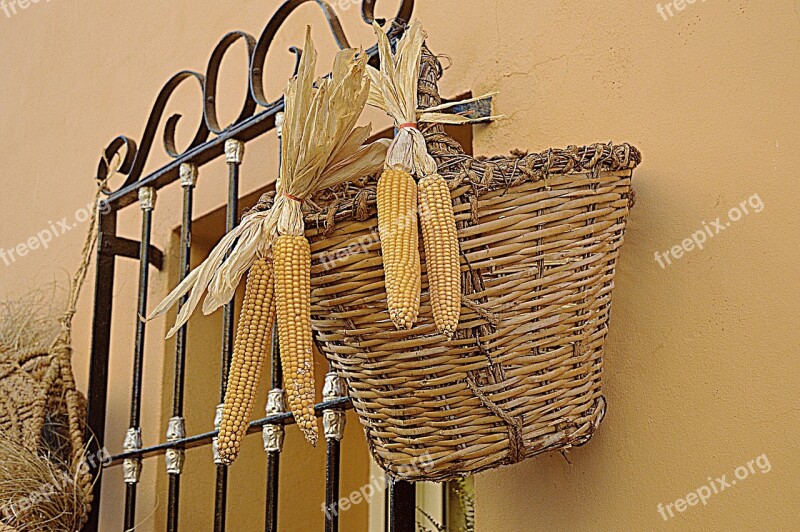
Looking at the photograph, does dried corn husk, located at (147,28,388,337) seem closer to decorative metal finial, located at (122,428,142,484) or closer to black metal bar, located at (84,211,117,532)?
decorative metal finial, located at (122,428,142,484)

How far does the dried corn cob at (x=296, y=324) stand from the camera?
3.22 ft

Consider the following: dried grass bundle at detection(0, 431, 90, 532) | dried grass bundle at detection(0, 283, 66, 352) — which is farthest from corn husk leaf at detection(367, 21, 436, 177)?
dried grass bundle at detection(0, 283, 66, 352)

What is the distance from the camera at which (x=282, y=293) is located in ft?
3.32

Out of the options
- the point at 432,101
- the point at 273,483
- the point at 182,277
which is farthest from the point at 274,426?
the point at 432,101

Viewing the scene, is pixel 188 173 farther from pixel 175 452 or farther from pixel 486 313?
pixel 486 313

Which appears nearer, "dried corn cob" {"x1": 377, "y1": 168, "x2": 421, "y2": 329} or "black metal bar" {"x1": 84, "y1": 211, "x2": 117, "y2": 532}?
"dried corn cob" {"x1": 377, "y1": 168, "x2": 421, "y2": 329}

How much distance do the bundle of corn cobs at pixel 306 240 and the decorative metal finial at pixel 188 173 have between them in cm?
78

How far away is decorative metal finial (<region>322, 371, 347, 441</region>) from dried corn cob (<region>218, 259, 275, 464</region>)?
0.42 meters

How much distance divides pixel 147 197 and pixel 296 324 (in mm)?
1048

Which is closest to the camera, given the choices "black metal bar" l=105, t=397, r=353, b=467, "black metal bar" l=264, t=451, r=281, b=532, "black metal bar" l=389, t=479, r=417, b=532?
"black metal bar" l=389, t=479, r=417, b=532

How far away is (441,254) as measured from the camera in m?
0.97

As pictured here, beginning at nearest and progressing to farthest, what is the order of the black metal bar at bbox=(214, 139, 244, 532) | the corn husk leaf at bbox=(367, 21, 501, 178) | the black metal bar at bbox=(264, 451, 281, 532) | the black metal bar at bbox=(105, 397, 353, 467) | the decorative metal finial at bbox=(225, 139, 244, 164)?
the corn husk leaf at bbox=(367, 21, 501, 178), the black metal bar at bbox=(105, 397, 353, 467), the black metal bar at bbox=(264, 451, 281, 532), the black metal bar at bbox=(214, 139, 244, 532), the decorative metal finial at bbox=(225, 139, 244, 164)

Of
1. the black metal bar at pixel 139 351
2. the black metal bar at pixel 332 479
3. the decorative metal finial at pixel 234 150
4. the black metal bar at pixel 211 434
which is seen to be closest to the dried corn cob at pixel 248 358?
the black metal bar at pixel 211 434

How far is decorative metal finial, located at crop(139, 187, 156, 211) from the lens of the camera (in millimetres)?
1965
